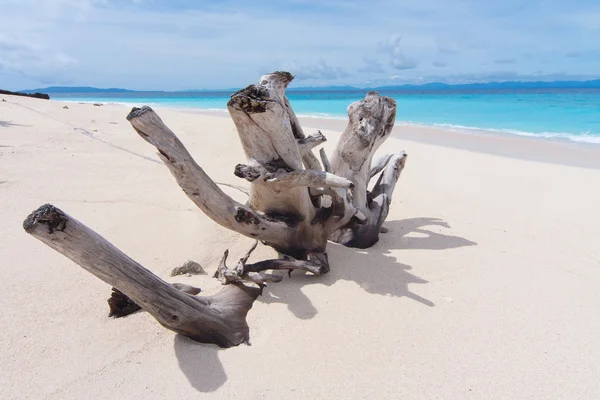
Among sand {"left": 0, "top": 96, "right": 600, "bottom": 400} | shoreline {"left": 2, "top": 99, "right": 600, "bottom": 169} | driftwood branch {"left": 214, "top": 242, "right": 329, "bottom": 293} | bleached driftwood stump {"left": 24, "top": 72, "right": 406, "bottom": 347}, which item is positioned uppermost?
bleached driftwood stump {"left": 24, "top": 72, "right": 406, "bottom": 347}

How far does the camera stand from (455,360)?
2340 mm

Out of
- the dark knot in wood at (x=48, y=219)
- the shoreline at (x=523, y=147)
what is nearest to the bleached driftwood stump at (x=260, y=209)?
the dark knot in wood at (x=48, y=219)

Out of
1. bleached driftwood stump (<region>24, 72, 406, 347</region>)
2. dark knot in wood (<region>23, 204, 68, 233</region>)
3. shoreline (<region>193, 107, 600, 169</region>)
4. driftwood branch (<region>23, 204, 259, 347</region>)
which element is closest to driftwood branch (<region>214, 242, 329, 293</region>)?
bleached driftwood stump (<region>24, 72, 406, 347</region>)

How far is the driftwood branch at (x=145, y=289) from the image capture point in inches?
74.5

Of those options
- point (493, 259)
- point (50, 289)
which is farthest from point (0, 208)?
point (493, 259)

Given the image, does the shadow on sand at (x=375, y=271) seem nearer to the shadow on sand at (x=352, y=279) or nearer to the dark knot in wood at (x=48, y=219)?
the shadow on sand at (x=352, y=279)

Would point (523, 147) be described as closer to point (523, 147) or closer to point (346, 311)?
point (523, 147)

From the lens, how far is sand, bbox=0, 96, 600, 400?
2180 millimetres

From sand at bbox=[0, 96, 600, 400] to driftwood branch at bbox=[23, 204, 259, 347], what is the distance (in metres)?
0.10

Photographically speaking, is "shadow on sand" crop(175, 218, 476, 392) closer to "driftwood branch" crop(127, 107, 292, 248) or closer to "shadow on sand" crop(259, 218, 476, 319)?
"shadow on sand" crop(259, 218, 476, 319)

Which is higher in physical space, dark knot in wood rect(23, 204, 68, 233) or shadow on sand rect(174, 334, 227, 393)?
dark knot in wood rect(23, 204, 68, 233)

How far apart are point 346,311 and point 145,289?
1195mm

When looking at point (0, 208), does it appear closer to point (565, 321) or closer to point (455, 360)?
point (455, 360)

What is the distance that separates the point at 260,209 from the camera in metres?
3.33
